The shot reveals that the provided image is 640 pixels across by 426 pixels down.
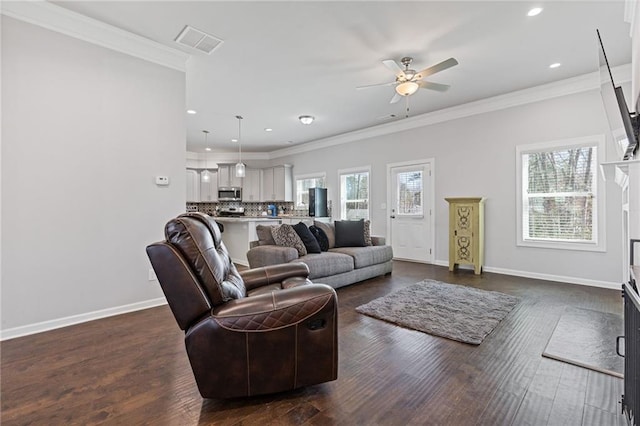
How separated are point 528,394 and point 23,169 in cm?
414

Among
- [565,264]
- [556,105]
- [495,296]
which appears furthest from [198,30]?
[565,264]

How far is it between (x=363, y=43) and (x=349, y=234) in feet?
8.59

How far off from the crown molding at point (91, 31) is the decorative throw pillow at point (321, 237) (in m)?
2.64

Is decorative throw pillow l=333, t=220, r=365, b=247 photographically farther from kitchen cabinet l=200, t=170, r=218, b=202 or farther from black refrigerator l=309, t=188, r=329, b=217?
kitchen cabinet l=200, t=170, r=218, b=202

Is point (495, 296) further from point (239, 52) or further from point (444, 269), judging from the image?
point (239, 52)

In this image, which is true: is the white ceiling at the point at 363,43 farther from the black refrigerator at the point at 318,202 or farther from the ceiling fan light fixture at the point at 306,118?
the black refrigerator at the point at 318,202

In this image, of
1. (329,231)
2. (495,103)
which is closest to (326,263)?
(329,231)

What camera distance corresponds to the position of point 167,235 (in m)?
1.47

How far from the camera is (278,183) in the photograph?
8.62 m

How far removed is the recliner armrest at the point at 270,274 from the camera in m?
2.27

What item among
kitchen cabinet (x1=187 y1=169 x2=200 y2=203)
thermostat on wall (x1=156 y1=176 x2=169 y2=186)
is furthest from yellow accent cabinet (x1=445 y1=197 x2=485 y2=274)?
kitchen cabinet (x1=187 y1=169 x2=200 y2=203)

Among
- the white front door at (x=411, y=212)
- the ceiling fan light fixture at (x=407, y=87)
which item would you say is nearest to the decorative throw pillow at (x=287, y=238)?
the ceiling fan light fixture at (x=407, y=87)

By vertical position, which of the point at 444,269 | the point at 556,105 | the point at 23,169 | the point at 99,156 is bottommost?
the point at 444,269

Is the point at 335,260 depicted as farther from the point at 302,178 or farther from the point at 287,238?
the point at 302,178
